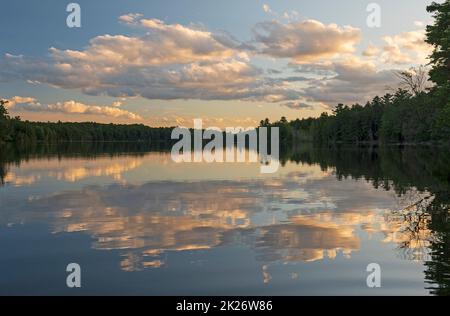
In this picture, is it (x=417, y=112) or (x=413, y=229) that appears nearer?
(x=413, y=229)

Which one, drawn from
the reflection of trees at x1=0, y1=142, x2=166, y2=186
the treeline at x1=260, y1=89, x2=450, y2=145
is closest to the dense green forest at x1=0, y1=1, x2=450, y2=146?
the treeline at x1=260, y1=89, x2=450, y2=145

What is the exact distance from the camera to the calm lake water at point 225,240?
11492mm

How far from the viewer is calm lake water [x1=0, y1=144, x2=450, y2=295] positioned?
11492 millimetres

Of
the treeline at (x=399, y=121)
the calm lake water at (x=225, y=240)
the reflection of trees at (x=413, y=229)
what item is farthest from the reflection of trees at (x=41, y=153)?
the treeline at (x=399, y=121)

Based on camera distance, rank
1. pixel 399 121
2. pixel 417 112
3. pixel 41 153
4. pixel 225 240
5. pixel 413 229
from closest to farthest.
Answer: pixel 225 240 → pixel 413 229 → pixel 41 153 → pixel 417 112 → pixel 399 121

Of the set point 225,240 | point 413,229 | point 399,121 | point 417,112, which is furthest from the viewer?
point 399,121

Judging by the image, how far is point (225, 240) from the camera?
16.2m

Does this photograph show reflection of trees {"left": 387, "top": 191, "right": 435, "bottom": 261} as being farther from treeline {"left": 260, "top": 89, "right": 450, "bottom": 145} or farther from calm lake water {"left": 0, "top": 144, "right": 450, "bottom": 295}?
treeline {"left": 260, "top": 89, "right": 450, "bottom": 145}

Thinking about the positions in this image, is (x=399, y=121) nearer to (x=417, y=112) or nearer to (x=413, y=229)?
(x=417, y=112)

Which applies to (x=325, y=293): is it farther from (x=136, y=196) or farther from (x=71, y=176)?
(x=71, y=176)

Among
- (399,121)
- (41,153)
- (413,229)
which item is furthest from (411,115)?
(413,229)

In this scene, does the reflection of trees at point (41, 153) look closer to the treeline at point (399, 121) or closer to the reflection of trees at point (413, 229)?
the reflection of trees at point (413, 229)

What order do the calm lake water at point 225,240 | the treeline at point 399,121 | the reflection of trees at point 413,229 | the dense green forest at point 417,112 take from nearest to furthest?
1. the calm lake water at point 225,240
2. the reflection of trees at point 413,229
3. the dense green forest at point 417,112
4. the treeline at point 399,121
